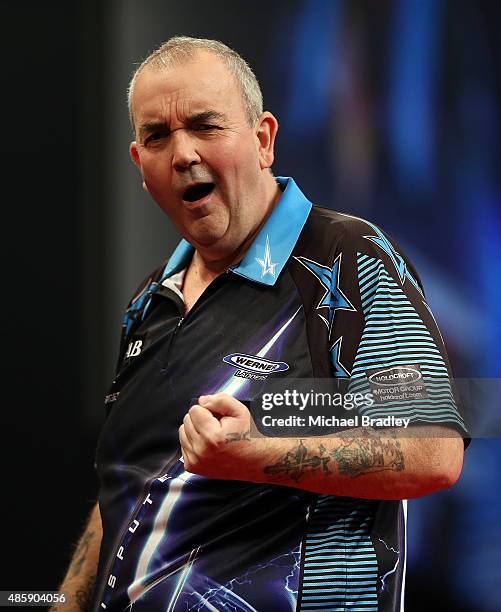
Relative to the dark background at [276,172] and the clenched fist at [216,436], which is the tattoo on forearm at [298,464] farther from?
the dark background at [276,172]

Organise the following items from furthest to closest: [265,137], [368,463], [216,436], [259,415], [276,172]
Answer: [276,172], [265,137], [259,415], [368,463], [216,436]

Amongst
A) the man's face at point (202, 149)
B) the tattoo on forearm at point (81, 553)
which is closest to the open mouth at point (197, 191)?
the man's face at point (202, 149)

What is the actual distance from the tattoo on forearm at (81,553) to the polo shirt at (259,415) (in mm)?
186

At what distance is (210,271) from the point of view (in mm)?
1806

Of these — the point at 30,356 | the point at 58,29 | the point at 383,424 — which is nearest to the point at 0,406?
the point at 30,356

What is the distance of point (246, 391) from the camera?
1505 mm

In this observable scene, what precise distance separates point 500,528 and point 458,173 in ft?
3.18

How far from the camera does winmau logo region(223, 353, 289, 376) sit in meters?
1.50

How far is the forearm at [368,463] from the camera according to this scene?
134 centimetres

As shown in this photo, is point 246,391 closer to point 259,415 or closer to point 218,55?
point 259,415

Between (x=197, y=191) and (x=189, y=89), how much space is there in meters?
0.19

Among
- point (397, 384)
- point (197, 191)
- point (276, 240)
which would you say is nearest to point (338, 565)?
point (397, 384)

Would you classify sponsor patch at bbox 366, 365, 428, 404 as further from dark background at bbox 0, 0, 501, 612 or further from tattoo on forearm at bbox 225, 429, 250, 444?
dark background at bbox 0, 0, 501, 612

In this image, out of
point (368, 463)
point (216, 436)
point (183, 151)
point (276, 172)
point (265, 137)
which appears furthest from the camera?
point (276, 172)
